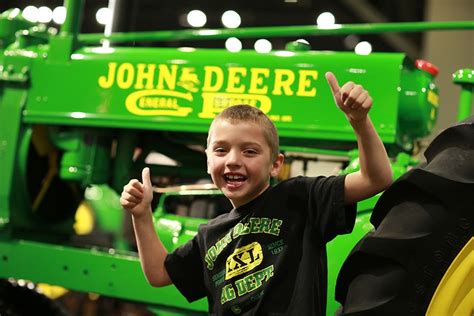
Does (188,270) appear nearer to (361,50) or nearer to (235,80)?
(235,80)

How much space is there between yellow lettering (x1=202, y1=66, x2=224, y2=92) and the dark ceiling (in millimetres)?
9239

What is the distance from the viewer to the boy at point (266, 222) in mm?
1713

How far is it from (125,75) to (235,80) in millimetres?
450

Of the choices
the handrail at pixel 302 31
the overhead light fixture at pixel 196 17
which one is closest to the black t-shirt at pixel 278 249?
the handrail at pixel 302 31

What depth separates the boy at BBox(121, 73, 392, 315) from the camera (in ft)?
5.62

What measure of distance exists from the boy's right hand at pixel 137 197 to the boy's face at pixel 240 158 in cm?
22

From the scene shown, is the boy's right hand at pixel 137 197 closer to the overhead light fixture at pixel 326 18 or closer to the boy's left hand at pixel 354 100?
the boy's left hand at pixel 354 100

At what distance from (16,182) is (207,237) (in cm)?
151

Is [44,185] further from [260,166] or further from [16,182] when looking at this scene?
[260,166]

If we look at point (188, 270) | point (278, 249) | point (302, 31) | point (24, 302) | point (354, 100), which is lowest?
point (24, 302)

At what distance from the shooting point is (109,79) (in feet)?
9.98

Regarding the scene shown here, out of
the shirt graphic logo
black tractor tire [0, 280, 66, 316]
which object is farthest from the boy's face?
black tractor tire [0, 280, 66, 316]

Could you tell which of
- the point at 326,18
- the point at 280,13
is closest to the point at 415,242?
the point at 326,18

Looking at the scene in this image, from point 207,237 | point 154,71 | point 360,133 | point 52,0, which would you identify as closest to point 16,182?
point 154,71
